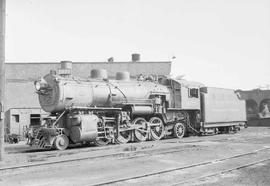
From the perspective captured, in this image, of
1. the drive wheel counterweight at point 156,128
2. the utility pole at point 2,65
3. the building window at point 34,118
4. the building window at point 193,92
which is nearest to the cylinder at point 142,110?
the drive wheel counterweight at point 156,128

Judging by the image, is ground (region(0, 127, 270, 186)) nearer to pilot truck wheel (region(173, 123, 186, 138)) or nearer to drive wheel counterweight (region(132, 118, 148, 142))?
drive wheel counterweight (region(132, 118, 148, 142))

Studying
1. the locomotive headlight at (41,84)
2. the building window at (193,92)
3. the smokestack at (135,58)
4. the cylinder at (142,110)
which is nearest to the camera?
the locomotive headlight at (41,84)

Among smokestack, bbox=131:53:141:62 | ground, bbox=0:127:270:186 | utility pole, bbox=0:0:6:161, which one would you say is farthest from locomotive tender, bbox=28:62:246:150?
smokestack, bbox=131:53:141:62

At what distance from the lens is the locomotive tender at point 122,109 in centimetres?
1379

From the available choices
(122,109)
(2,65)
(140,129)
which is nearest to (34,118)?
(122,109)

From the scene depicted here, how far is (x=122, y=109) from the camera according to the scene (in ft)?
53.1

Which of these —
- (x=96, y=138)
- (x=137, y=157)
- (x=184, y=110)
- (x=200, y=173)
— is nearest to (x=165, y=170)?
(x=200, y=173)

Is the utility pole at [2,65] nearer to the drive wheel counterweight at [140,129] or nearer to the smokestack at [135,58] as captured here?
the drive wheel counterweight at [140,129]

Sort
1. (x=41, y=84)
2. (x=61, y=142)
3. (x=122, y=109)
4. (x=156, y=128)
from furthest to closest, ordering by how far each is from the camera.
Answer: (x=156, y=128) → (x=122, y=109) → (x=41, y=84) → (x=61, y=142)

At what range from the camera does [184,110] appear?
62.4ft

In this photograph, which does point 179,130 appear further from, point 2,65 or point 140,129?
point 2,65

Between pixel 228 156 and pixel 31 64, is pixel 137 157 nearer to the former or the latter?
pixel 228 156

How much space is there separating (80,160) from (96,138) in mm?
4352

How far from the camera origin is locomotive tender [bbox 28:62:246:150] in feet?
45.2
